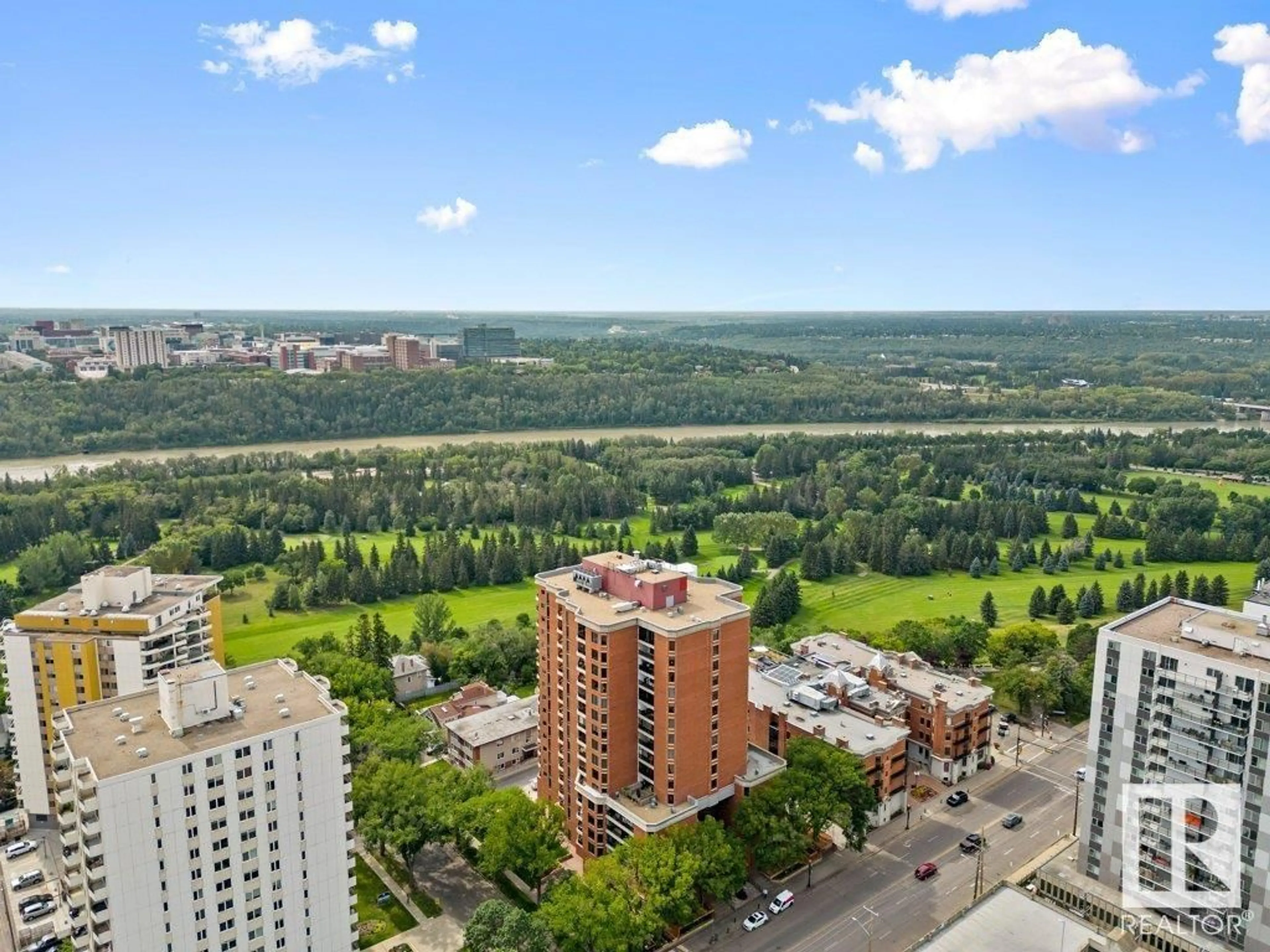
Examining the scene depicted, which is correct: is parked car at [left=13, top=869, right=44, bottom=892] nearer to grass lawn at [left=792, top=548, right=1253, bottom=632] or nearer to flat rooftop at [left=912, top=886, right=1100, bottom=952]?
flat rooftop at [left=912, top=886, right=1100, bottom=952]

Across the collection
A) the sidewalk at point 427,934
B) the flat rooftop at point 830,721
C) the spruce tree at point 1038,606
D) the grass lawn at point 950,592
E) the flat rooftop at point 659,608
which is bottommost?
the sidewalk at point 427,934

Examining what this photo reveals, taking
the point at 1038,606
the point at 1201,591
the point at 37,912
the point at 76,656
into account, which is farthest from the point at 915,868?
the point at 1201,591

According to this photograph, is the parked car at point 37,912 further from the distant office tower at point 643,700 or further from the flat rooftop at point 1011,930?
the flat rooftop at point 1011,930

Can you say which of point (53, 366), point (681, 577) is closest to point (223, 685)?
point (681, 577)

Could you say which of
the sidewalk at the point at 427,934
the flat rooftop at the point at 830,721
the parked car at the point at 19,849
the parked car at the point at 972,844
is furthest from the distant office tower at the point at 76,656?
the parked car at the point at 972,844

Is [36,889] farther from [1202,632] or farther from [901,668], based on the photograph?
[1202,632]

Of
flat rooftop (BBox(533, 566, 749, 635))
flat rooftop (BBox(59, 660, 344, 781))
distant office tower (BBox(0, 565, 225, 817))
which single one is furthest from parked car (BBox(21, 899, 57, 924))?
flat rooftop (BBox(533, 566, 749, 635))
